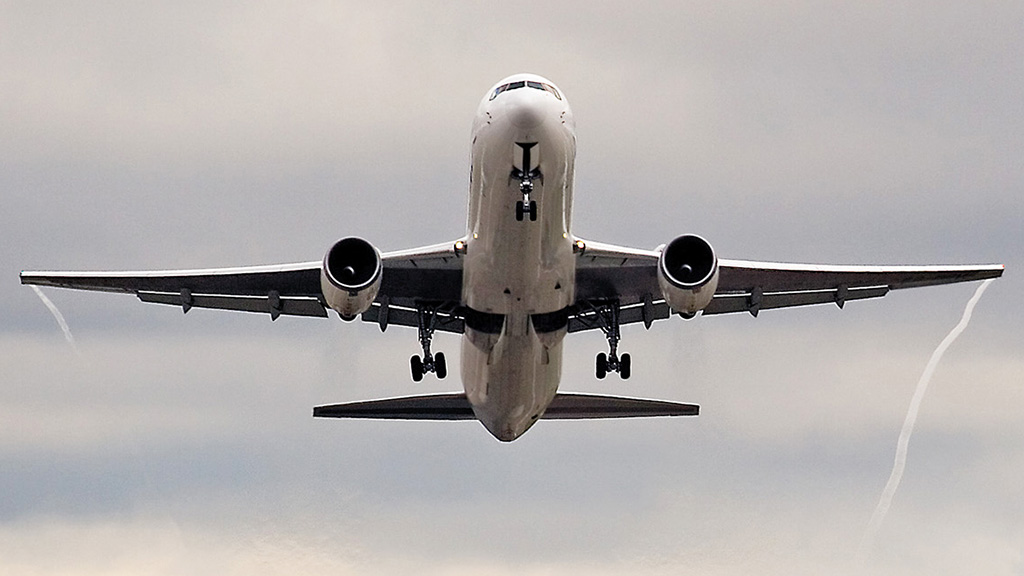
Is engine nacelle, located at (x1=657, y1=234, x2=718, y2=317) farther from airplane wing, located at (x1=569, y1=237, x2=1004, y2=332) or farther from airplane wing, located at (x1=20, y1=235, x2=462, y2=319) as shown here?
airplane wing, located at (x1=20, y1=235, x2=462, y2=319)

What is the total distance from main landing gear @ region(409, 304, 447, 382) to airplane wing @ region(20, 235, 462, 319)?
471mm

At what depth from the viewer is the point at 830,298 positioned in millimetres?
46375

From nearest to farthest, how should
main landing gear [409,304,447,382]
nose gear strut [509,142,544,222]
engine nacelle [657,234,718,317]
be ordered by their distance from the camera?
nose gear strut [509,142,544,222] < engine nacelle [657,234,718,317] < main landing gear [409,304,447,382]

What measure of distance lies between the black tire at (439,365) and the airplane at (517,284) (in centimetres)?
2

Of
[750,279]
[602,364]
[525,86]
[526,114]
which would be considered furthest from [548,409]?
[526,114]

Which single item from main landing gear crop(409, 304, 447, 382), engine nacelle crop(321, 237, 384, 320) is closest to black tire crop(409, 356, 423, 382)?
main landing gear crop(409, 304, 447, 382)

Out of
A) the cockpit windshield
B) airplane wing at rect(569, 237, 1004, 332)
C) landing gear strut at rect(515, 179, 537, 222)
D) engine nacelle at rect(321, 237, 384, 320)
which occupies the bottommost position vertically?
engine nacelle at rect(321, 237, 384, 320)

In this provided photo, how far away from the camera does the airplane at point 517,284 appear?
38031mm

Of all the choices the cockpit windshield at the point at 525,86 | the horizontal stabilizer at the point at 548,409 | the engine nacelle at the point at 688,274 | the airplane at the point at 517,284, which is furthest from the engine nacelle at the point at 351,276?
the horizontal stabilizer at the point at 548,409

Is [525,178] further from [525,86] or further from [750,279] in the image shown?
[750,279]

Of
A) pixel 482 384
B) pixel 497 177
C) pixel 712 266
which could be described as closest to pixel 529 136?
pixel 497 177

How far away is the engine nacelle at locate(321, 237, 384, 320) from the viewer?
38469 millimetres

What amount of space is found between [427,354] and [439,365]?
0.52m

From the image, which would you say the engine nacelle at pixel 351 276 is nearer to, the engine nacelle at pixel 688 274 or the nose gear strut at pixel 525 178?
the nose gear strut at pixel 525 178
